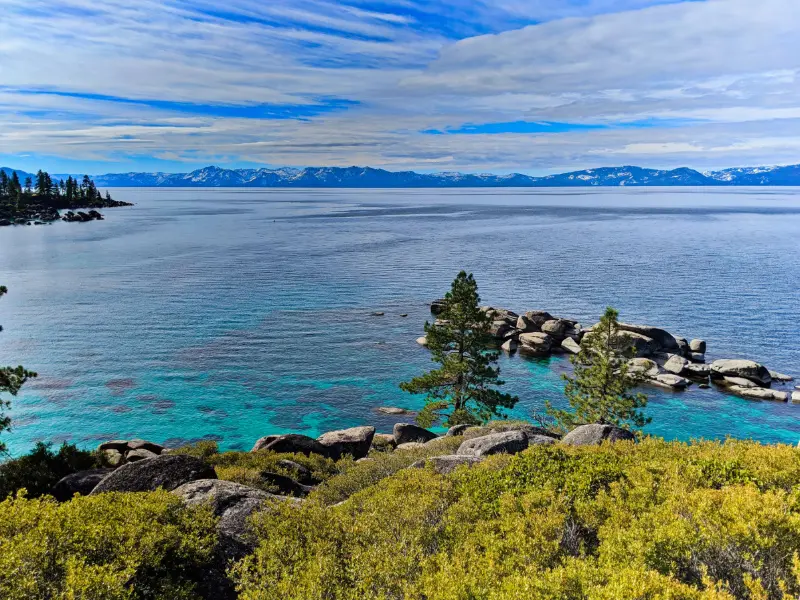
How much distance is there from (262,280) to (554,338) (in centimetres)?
6078

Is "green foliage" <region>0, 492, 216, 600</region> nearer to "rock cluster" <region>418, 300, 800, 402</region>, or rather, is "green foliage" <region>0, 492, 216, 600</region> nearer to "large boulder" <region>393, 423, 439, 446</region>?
"large boulder" <region>393, 423, 439, 446</region>

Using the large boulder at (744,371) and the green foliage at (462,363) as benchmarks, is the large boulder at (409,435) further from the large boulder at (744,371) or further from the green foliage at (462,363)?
the large boulder at (744,371)

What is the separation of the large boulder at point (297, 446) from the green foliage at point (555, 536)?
757 inches

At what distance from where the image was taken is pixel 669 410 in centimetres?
5562

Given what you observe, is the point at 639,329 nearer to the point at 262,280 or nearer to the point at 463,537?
the point at 463,537

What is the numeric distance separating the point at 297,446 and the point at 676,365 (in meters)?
49.7

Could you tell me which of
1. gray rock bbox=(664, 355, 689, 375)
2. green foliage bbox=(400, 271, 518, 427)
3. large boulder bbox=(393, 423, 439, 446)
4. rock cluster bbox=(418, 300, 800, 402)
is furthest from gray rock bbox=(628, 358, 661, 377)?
large boulder bbox=(393, 423, 439, 446)

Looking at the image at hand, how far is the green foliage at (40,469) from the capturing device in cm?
2605

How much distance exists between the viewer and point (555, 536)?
1450cm

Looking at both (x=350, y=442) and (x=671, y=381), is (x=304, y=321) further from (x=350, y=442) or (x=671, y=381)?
(x=671, y=381)

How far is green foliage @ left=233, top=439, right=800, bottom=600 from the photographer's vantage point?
11.8 meters

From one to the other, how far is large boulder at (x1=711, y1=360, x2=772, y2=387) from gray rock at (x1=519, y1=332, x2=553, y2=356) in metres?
20.3

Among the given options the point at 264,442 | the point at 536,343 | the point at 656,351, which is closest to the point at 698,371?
the point at 656,351

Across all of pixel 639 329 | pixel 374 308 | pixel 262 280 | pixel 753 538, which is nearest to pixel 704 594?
pixel 753 538
